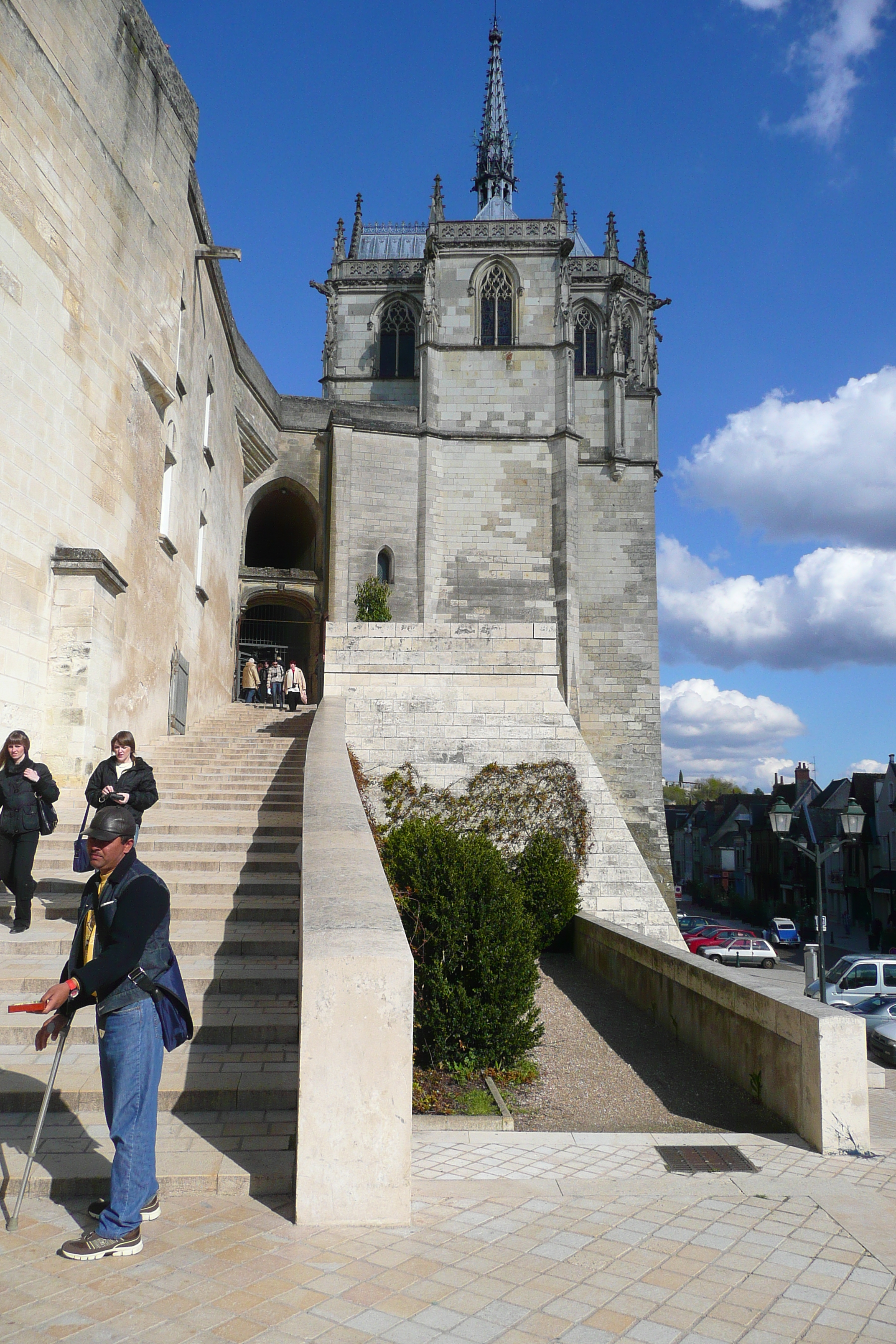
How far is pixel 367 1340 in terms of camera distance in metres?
2.81

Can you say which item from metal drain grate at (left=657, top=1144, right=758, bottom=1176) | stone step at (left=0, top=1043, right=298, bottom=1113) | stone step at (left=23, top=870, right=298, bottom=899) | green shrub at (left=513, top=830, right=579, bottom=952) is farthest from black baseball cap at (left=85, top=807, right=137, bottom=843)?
green shrub at (left=513, top=830, right=579, bottom=952)

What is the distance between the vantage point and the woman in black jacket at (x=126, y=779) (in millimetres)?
7102

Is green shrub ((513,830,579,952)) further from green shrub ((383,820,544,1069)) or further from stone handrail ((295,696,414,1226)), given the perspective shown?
stone handrail ((295,696,414,1226))

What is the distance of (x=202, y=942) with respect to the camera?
6570 mm

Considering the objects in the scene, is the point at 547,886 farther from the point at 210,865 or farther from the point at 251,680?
the point at 251,680

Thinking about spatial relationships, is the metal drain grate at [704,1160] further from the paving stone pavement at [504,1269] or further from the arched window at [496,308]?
the arched window at [496,308]

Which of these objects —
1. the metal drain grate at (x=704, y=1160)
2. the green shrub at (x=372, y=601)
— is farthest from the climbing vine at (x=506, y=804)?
the green shrub at (x=372, y=601)

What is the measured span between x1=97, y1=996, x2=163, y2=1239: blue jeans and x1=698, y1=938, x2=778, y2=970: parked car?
29.3 m

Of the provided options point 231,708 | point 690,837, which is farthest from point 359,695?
point 690,837

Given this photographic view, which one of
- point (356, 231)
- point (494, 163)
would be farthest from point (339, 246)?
point (494, 163)

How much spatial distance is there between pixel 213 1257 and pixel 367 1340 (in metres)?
0.79

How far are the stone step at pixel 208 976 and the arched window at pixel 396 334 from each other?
28280mm

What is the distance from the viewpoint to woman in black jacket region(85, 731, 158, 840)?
280 inches

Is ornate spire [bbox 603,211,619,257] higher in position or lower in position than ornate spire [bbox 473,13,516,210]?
lower
